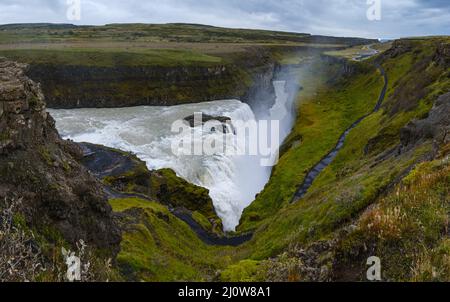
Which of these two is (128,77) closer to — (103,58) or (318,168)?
(103,58)

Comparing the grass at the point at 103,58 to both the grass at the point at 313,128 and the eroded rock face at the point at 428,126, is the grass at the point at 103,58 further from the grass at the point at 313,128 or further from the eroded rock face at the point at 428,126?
the eroded rock face at the point at 428,126

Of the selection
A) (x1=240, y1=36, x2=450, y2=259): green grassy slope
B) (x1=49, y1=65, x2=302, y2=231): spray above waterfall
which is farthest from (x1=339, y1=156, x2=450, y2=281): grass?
(x1=49, y1=65, x2=302, y2=231): spray above waterfall

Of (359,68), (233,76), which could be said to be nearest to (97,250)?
(233,76)

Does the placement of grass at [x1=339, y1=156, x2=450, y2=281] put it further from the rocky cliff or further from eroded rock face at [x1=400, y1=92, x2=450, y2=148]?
the rocky cliff

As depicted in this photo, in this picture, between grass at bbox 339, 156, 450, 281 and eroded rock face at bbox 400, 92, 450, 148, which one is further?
eroded rock face at bbox 400, 92, 450, 148

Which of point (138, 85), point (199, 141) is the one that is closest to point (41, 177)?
point (199, 141)

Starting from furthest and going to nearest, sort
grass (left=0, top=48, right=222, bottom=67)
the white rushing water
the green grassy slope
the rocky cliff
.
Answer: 1. grass (left=0, top=48, right=222, bottom=67)
2. the rocky cliff
3. the white rushing water
4. the green grassy slope

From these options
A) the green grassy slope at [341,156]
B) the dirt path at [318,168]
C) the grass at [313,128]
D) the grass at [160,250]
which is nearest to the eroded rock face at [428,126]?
the green grassy slope at [341,156]
